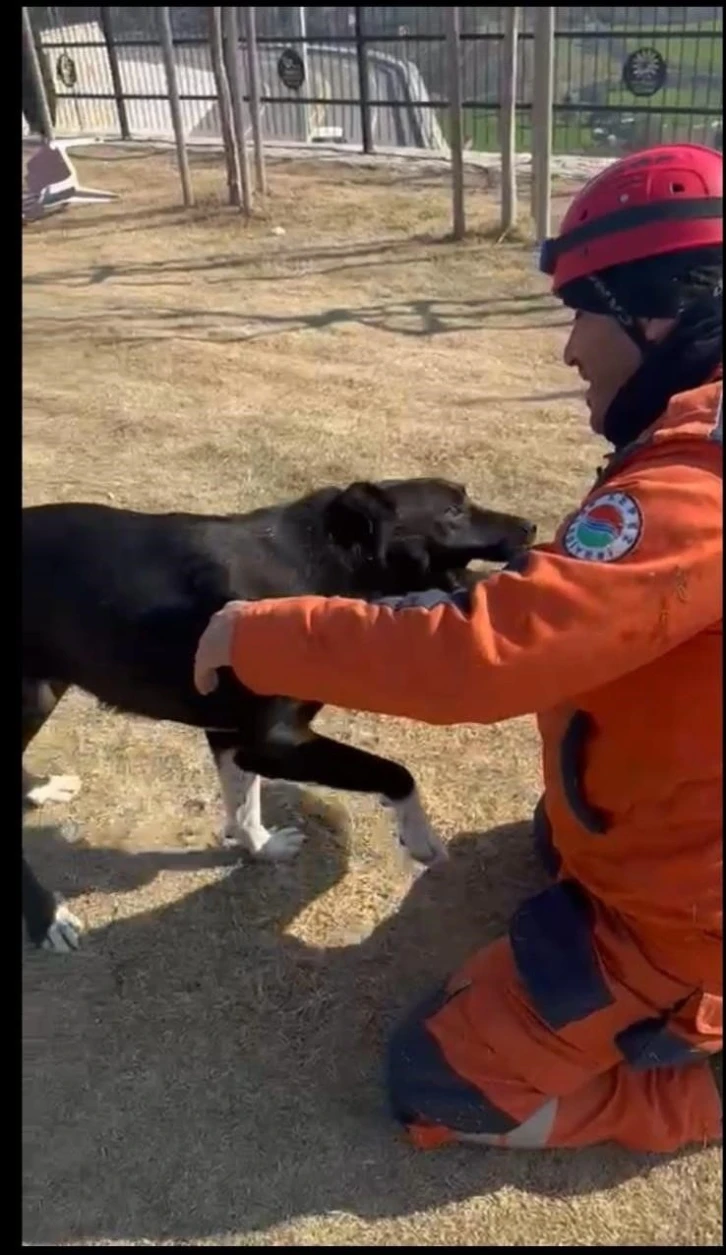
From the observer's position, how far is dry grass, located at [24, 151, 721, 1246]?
2.56 metres

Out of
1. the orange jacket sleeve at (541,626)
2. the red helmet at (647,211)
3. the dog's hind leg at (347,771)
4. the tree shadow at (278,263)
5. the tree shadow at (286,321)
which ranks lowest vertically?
the tree shadow at (278,263)

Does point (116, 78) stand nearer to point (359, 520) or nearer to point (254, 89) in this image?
point (254, 89)

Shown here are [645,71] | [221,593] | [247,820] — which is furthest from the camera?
[645,71]

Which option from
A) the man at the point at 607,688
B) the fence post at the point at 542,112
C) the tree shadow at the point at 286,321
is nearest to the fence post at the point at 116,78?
the tree shadow at the point at 286,321

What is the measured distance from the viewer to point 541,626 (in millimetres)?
1855

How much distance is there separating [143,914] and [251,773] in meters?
0.49

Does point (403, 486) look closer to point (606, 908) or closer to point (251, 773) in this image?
point (251, 773)

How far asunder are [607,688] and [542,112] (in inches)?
290

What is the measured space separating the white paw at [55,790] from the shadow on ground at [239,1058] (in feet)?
0.44

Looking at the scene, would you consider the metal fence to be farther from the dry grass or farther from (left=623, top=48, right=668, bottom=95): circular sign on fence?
the dry grass

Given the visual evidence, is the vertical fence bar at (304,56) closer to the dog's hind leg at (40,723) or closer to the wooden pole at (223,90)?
the wooden pole at (223,90)

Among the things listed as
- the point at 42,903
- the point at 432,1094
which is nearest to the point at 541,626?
the point at 432,1094

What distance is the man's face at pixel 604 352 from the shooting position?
2176 mm

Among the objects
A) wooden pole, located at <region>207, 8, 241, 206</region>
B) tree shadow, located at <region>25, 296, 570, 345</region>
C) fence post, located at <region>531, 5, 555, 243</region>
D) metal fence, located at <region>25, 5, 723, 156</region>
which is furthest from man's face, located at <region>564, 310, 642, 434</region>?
metal fence, located at <region>25, 5, 723, 156</region>
